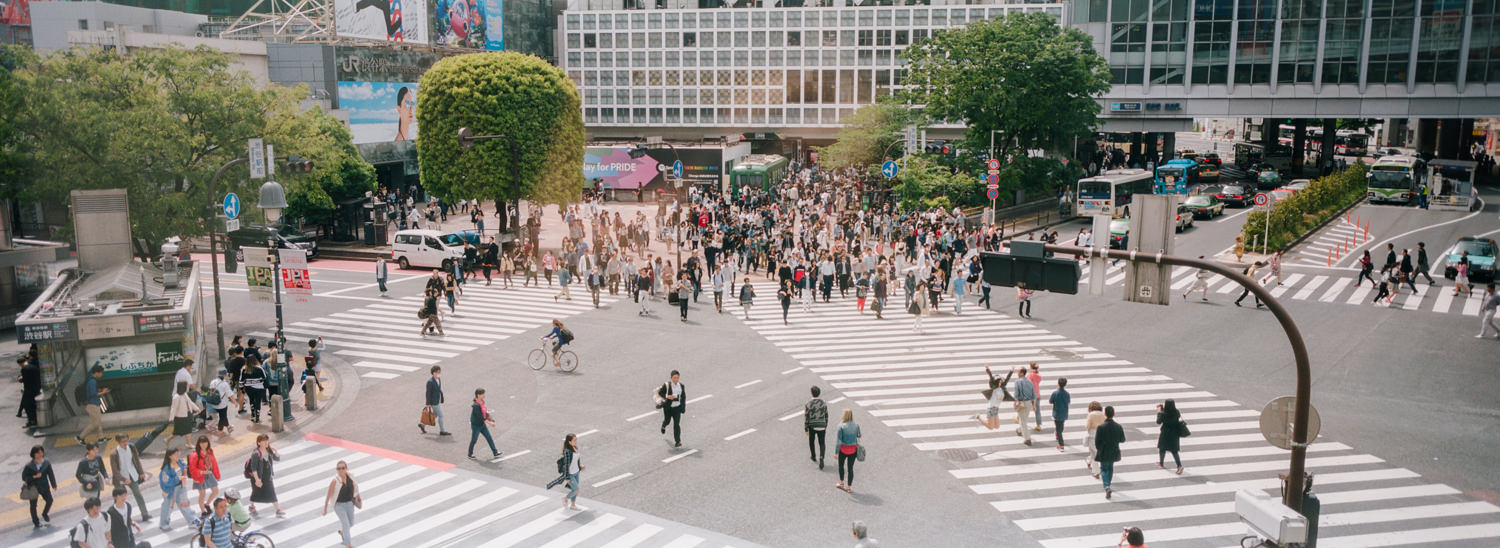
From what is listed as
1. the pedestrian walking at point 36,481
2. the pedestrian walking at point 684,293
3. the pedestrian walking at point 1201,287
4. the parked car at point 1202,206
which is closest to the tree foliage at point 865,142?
the parked car at point 1202,206

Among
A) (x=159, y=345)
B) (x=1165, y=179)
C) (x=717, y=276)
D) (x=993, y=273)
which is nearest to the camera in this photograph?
(x=993, y=273)

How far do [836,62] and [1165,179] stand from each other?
1575 inches

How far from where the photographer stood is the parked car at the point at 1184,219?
4759 cm

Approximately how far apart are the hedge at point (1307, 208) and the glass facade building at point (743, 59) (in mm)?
39831

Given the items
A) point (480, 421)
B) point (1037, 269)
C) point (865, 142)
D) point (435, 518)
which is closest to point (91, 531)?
point (435, 518)

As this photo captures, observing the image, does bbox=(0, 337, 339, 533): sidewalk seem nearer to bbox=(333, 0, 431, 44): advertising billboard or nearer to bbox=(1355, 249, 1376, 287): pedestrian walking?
bbox=(1355, 249, 1376, 287): pedestrian walking

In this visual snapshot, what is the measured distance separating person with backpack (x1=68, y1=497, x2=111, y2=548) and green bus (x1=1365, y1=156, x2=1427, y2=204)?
60563 mm

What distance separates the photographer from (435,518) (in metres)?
15.2

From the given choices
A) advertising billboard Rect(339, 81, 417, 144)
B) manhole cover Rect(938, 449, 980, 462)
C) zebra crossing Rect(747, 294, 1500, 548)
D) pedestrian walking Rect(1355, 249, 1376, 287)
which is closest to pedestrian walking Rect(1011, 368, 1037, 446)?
zebra crossing Rect(747, 294, 1500, 548)

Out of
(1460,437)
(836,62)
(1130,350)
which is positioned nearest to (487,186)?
(1130,350)

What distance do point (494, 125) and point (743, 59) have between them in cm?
5530

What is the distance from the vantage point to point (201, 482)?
15469mm

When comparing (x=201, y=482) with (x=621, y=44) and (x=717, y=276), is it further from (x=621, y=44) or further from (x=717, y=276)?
(x=621, y=44)

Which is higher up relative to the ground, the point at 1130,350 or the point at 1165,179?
the point at 1165,179
